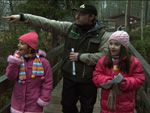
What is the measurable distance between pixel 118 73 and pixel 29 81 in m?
1.04

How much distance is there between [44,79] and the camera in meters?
2.17

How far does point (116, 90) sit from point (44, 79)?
0.84 meters

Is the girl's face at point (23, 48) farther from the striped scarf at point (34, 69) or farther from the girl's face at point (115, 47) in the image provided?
the girl's face at point (115, 47)

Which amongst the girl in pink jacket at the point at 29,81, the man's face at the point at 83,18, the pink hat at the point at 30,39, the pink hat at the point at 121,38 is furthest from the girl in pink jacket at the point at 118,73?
the pink hat at the point at 30,39

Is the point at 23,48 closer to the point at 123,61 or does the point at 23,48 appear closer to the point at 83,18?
the point at 83,18


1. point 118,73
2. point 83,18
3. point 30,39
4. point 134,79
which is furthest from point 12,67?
point 134,79

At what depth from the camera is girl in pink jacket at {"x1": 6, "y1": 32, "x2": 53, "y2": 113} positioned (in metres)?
2.09

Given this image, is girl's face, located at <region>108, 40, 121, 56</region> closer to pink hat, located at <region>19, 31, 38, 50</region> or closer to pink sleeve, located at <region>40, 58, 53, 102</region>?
pink sleeve, located at <region>40, 58, 53, 102</region>

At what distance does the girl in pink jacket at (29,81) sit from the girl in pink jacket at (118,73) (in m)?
0.64

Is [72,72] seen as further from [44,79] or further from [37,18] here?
[37,18]

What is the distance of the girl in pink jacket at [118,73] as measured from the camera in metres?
2.08

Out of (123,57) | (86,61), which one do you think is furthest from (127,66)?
(86,61)

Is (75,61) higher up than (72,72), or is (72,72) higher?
(75,61)

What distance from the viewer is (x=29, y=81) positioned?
2104 mm
